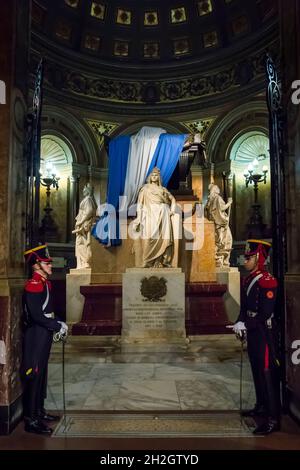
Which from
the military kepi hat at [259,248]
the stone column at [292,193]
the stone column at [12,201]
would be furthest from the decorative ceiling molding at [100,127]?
the military kepi hat at [259,248]

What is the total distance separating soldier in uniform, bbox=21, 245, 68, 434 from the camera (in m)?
3.52

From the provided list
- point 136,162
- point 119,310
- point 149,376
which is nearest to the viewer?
point 149,376

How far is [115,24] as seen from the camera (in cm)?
1883

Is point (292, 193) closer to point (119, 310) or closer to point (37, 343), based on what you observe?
point (37, 343)

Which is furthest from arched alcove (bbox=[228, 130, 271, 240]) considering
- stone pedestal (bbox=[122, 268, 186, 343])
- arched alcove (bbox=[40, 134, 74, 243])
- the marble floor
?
the marble floor

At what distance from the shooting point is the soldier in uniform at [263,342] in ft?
11.3

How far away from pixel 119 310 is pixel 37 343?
14.3ft

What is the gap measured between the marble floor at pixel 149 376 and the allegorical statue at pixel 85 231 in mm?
2378

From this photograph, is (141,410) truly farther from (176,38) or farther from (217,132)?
(176,38)

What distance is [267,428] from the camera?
3.39 m

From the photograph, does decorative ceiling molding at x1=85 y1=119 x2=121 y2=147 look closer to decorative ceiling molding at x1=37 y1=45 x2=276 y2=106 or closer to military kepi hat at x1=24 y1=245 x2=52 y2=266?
decorative ceiling molding at x1=37 y1=45 x2=276 y2=106

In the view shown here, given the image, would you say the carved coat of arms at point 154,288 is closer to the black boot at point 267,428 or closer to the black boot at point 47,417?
the black boot at point 47,417

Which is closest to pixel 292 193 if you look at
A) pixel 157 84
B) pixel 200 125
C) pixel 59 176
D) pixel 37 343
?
pixel 37 343

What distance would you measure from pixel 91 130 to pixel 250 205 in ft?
26.4
